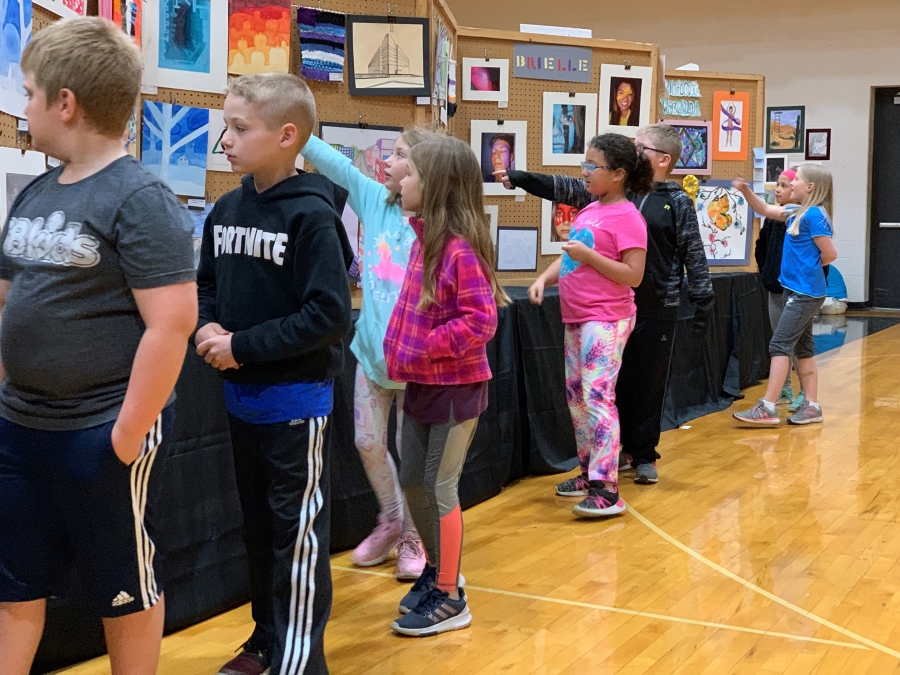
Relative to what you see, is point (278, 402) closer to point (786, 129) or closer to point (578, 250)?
point (578, 250)

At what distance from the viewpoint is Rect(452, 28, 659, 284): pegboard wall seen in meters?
4.64

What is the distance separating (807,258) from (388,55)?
2.80m

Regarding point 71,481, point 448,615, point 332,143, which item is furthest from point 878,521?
point 71,481

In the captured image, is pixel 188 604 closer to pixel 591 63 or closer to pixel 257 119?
pixel 257 119

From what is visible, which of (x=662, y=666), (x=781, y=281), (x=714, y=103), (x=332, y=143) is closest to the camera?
(x=662, y=666)

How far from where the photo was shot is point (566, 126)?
16.2 ft

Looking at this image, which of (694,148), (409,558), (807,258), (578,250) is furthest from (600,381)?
(694,148)

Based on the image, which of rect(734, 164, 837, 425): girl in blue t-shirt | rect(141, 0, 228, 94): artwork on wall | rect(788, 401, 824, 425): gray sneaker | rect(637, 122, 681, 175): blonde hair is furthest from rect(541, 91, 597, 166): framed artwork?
rect(141, 0, 228, 94): artwork on wall

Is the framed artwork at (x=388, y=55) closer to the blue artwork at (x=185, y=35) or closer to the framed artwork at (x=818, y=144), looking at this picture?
the blue artwork at (x=185, y=35)

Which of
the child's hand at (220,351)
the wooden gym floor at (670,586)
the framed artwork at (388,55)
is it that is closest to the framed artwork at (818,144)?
the wooden gym floor at (670,586)

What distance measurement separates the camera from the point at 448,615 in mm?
2557

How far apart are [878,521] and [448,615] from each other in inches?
74.2

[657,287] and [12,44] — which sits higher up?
[12,44]

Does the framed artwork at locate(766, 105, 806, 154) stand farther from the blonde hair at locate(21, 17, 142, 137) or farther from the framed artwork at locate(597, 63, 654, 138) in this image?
the blonde hair at locate(21, 17, 142, 137)
